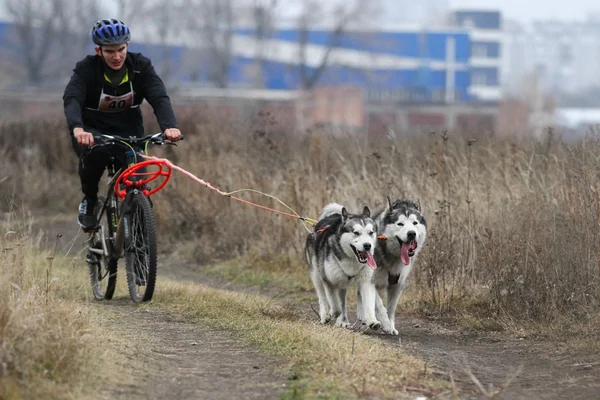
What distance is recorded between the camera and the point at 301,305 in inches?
403

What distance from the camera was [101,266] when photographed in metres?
9.56

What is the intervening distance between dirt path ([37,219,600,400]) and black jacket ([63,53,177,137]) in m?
1.47

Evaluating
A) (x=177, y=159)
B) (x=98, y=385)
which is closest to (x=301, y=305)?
(x=98, y=385)

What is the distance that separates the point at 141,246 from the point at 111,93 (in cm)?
123

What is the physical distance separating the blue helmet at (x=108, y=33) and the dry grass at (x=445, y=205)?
320 centimetres

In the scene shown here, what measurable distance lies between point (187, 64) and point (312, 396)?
66861mm

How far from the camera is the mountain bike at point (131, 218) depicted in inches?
329

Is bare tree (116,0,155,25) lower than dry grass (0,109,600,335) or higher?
higher

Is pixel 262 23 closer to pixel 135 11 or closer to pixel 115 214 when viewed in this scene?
pixel 135 11

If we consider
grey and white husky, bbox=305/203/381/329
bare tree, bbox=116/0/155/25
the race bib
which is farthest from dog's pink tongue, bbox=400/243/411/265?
bare tree, bbox=116/0/155/25

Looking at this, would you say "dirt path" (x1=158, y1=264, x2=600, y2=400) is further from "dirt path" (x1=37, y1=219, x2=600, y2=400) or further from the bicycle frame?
the bicycle frame

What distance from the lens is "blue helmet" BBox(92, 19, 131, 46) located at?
26.9 feet

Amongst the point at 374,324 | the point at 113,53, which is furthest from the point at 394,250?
the point at 113,53

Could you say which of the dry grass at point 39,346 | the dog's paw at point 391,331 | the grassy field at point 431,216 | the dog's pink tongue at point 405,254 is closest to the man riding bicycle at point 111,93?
the grassy field at point 431,216
